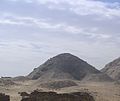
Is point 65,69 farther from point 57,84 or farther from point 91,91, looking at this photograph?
point 91,91

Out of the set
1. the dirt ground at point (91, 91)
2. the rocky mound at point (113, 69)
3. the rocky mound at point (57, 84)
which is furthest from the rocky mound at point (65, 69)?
the dirt ground at point (91, 91)

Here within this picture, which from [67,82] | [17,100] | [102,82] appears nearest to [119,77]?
[102,82]

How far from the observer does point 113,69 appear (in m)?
101

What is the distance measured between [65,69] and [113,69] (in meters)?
23.9

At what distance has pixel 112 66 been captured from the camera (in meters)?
106

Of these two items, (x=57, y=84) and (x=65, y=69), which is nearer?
(x=57, y=84)

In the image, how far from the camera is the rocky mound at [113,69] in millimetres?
94925

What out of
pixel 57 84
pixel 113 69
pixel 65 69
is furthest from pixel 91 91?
pixel 113 69

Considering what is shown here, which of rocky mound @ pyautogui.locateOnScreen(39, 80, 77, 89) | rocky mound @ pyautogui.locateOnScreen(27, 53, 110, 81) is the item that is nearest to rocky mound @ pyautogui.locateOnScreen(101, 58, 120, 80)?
rocky mound @ pyautogui.locateOnScreen(27, 53, 110, 81)

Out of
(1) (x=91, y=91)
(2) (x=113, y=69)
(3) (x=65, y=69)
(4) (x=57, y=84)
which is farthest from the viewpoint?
(2) (x=113, y=69)

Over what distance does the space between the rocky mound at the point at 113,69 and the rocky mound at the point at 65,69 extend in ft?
33.2

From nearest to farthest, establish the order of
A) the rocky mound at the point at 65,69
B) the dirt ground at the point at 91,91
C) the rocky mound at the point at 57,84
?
the dirt ground at the point at 91,91, the rocky mound at the point at 57,84, the rocky mound at the point at 65,69

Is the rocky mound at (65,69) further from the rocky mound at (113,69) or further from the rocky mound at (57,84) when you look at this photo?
the rocky mound at (57,84)

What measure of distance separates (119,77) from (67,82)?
99.4ft
